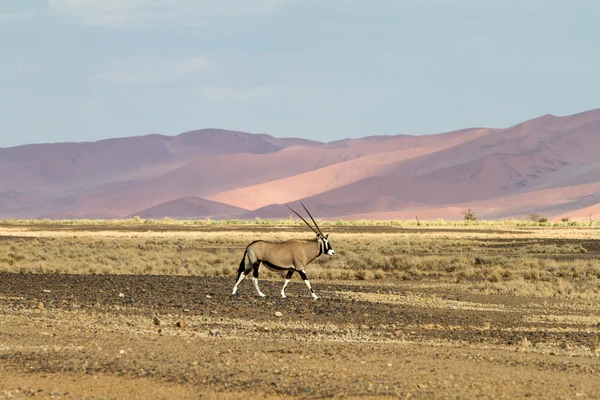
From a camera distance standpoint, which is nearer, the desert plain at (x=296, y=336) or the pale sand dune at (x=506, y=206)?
the desert plain at (x=296, y=336)

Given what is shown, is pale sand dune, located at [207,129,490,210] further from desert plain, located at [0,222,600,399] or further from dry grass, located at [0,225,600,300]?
desert plain, located at [0,222,600,399]

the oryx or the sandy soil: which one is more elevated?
the oryx

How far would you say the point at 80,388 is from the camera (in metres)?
9.41

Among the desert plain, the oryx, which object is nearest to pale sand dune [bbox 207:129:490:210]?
the desert plain

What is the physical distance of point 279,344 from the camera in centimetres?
1242

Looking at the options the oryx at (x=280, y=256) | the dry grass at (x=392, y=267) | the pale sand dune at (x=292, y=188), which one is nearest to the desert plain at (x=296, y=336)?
the dry grass at (x=392, y=267)

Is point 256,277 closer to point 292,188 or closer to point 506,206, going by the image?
point 506,206

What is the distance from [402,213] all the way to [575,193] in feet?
91.5

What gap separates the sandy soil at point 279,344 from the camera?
31.2ft

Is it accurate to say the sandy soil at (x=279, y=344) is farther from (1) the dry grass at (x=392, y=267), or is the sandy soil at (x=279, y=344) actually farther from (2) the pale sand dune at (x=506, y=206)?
(2) the pale sand dune at (x=506, y=206)

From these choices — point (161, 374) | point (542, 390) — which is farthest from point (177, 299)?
point (542, 390)

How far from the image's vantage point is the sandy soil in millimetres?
9523

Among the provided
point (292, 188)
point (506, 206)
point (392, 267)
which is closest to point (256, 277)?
point (392, 267)

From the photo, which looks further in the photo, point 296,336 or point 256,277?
point 256,277
